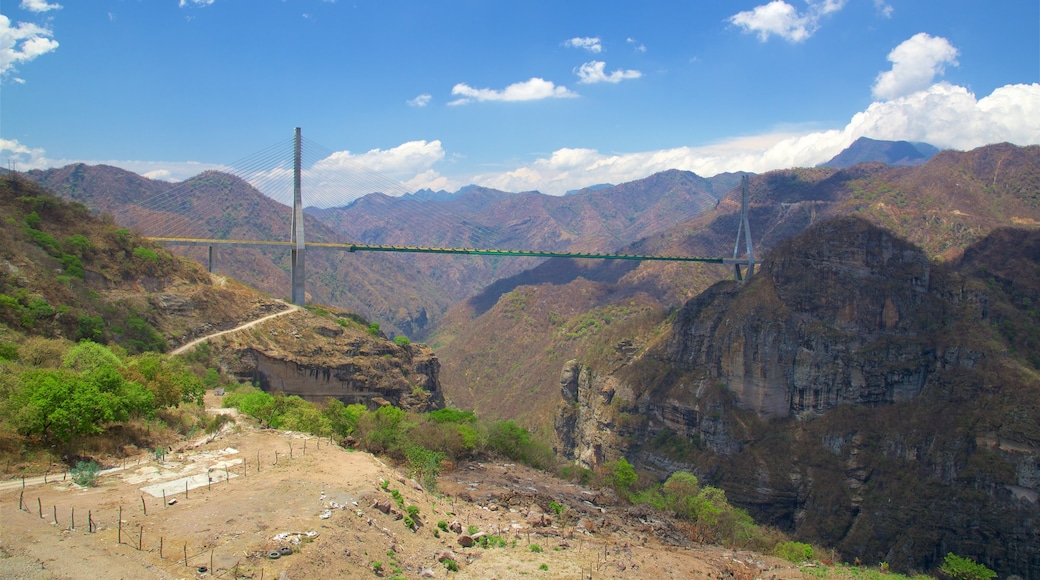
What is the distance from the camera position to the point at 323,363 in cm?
5256

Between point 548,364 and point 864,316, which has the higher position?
point 864,316

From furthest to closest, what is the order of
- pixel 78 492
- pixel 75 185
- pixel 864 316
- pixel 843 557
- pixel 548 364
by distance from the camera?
pixel 75 185 → pixel 548 364 → pixel 864 316 → pixel 843 557 → pixel 78 492

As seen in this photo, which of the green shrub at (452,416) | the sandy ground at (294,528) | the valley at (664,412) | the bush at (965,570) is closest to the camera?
the sandy ground at (294,528)

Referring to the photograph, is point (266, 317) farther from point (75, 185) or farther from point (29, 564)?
point (75, 185)

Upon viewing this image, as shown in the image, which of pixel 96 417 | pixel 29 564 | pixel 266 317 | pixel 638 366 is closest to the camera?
pixel 29 564

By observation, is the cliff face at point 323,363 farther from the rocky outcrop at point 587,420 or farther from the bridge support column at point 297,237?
the rocky outcrop at point 587,420

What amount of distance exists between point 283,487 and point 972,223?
113 metres

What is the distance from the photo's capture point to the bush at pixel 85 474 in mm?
19172

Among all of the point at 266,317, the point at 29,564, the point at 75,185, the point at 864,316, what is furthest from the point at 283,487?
the point at 75,185

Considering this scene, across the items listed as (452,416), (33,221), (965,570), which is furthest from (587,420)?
(33,221)

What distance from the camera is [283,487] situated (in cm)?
2067

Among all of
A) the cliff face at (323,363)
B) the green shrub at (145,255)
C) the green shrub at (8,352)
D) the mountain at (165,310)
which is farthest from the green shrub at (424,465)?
the green shrub at (145,255)

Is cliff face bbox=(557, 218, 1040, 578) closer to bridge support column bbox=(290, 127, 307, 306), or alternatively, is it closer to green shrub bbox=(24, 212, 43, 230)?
bridge support column bbox=(290, 127, 307, 306)

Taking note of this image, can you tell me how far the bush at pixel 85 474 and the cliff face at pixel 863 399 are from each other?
53.4 m
